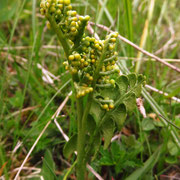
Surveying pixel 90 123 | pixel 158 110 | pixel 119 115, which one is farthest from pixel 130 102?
pixel 158 110

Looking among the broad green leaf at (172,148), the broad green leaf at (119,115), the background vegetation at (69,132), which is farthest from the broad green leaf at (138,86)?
the broad green leaf at (172,148)

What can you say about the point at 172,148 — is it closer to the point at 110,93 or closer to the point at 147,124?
Result: the point at 147,124

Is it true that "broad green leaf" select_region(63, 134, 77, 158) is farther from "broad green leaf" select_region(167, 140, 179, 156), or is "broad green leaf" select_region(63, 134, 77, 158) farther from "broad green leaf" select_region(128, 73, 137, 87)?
"broad green leaf" select_region(167, 140, 179, 156)

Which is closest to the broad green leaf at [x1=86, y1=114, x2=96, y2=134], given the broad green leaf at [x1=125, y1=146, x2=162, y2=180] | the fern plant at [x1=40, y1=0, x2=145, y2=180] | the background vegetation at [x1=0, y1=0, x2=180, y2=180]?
the fern plant at [x1=40, y1=0, x2=145, y2=180]

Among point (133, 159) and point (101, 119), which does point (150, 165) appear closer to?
point (133, 159)

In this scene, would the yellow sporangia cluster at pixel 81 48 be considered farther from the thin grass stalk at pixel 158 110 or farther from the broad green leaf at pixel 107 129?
the thin grass stalk at pixel 158 110

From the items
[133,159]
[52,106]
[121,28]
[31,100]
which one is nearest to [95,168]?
[133,159]

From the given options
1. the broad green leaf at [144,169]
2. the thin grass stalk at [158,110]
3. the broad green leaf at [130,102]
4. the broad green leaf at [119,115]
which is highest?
the broad green leaf at [130,102]
